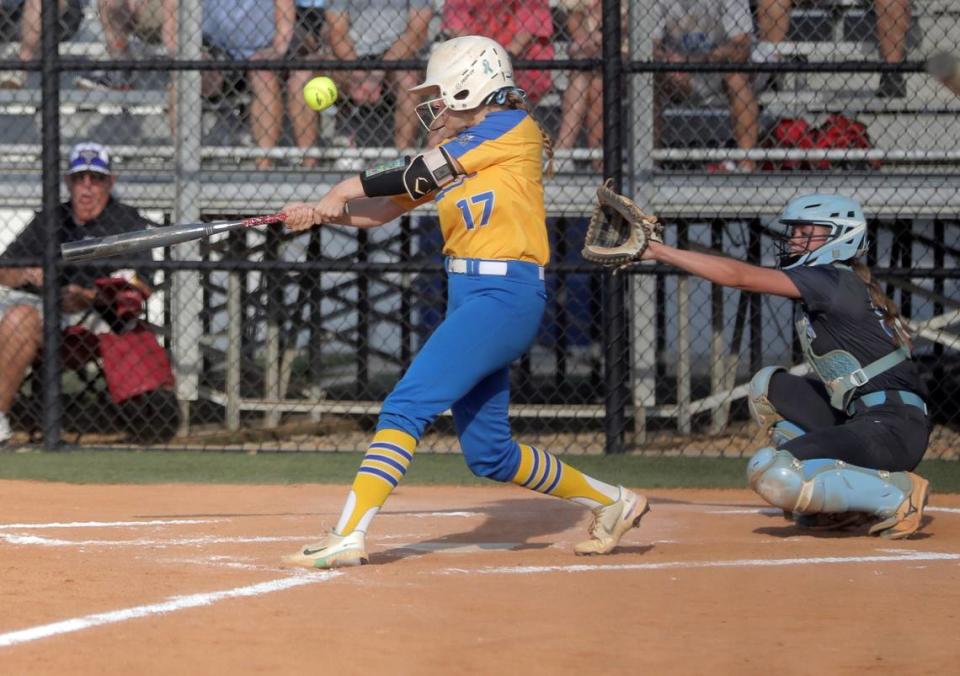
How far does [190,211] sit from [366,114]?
146cm

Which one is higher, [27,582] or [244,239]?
[244,239]

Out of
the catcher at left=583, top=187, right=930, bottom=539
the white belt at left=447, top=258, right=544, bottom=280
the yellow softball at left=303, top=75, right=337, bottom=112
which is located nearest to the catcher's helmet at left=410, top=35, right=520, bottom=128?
the white belt at left=447, top=258, right=544, bottom=280

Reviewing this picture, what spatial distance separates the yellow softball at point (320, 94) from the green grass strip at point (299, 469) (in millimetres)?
2239

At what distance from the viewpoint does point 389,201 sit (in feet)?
17.7

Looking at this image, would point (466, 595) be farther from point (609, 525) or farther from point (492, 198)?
Result: point (492, 198)

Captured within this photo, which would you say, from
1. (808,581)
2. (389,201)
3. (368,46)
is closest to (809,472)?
(808,581)

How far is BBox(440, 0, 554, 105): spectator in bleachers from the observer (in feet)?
31.1

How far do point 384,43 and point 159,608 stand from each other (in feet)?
21.5

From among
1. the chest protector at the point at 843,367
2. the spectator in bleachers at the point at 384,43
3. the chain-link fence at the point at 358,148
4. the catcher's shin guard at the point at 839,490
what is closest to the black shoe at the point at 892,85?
the chain-link fence at the point at 358,148

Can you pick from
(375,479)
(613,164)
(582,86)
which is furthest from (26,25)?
(375,479)

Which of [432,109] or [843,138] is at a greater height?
[843,138]

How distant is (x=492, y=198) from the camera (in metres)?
→ 4.94

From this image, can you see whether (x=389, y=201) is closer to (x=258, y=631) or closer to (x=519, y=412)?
(x=258, y=631)

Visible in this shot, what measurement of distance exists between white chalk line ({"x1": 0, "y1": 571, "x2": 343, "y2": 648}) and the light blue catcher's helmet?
8.35ft
